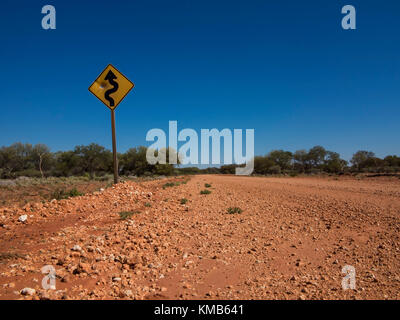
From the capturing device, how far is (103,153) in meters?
36.9

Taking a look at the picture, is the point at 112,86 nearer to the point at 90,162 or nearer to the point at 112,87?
the point at 112,87

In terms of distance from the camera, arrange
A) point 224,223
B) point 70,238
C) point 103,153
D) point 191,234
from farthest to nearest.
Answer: point 103,153 → point 224,223 → point 191,234 → point 70,238

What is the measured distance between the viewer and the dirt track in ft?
8.01

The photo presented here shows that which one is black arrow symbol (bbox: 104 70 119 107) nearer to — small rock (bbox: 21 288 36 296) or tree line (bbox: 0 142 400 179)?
small rock (bbox: 21 288 36 296)

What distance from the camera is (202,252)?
3443 mm

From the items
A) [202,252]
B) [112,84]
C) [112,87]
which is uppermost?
[112,84]

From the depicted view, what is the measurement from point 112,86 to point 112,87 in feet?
0.13

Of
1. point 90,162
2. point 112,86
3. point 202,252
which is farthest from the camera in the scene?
point 90,162

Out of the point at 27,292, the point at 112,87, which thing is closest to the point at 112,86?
the point at 112,87

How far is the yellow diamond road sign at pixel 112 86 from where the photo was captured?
848cm
